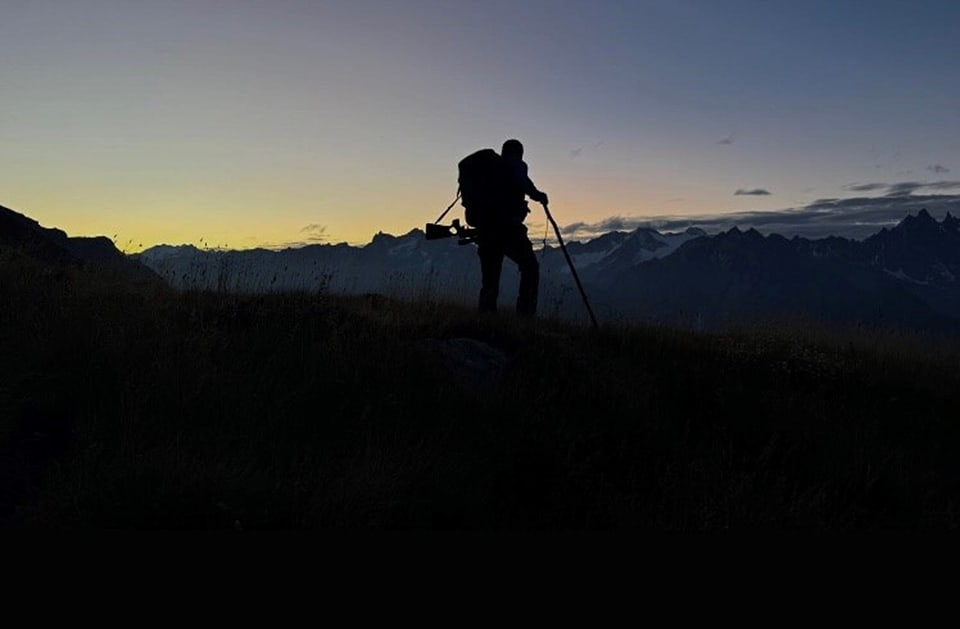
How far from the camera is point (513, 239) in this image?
11.6 metres

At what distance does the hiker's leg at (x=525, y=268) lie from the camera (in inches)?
444

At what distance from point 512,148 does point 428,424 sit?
7.21 metres

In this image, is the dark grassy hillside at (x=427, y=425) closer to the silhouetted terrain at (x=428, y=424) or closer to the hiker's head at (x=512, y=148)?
the silhouetted terrain at (x=428, y=424)

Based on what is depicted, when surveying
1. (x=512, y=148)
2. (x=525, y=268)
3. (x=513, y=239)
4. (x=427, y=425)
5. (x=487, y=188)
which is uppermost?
(x=512, y=148)

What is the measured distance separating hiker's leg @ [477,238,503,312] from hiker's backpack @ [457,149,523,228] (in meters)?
0.41

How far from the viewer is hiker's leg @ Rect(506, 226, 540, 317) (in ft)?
37.0

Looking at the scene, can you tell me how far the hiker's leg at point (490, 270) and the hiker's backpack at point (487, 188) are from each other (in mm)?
412

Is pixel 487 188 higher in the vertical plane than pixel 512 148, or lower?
lower

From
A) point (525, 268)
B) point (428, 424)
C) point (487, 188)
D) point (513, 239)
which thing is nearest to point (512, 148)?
point (487, 188)

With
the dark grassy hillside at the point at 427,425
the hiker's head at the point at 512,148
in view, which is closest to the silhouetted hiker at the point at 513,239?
the hiker's head at the point at 512,148

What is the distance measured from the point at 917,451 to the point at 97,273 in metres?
12.8

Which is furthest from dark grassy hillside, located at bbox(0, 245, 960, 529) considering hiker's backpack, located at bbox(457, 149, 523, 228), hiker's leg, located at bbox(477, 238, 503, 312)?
hiker's backpack, located at bbox(457, 149, 523, 228)

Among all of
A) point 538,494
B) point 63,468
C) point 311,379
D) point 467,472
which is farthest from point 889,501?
point 63,468

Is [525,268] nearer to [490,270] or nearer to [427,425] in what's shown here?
[490,270]
